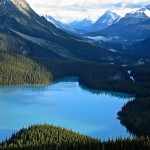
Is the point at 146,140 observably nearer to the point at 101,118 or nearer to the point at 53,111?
the point at 101,118

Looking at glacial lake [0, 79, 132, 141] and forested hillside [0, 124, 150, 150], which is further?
glacial lake [0, 79, 132, 141]

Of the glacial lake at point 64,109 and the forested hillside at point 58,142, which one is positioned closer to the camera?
the forested hillside at point 58,142

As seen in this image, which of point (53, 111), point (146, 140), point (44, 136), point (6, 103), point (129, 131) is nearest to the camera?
point (146, 140)

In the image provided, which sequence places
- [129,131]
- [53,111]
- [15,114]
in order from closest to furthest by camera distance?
1. [129,131]
2. [15,114]
3. [53,111]

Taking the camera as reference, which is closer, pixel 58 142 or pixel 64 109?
pixel 58 142

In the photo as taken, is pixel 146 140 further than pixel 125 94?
No

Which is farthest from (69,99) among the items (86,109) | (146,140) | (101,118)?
(146,140)

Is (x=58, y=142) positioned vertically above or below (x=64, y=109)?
below
